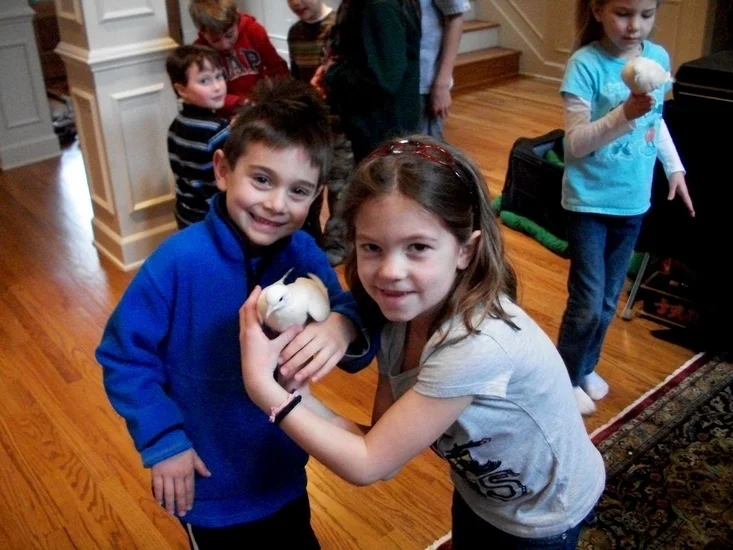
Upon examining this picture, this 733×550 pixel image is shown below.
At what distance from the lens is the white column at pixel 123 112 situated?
2.56 m

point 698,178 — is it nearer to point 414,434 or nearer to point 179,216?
point 179,216

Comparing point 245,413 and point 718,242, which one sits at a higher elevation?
point 245,413

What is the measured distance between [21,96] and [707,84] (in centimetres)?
325

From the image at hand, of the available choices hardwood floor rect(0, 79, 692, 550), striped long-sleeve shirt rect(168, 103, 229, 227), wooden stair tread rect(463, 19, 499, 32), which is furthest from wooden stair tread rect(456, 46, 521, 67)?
striped long-sleeve shirt rect(168, 103, 229, 227)

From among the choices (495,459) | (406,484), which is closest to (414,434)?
(495,459)

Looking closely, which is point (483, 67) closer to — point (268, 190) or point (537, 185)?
point (537, 185)

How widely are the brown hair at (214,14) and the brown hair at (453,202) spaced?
1.80 meters

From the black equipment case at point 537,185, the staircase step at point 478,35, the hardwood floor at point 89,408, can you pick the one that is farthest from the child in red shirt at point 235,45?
the staircase step at point 478,35

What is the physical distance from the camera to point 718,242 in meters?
2.29

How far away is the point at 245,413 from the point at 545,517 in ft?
1.42

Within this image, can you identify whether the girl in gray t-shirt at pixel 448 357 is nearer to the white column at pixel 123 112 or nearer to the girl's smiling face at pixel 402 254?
the girl's smiling face at pixel 402 254

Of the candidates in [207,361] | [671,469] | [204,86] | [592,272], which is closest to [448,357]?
[207,361]

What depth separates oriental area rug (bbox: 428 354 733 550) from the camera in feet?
5.37

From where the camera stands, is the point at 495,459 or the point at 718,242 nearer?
the point at 495,459
